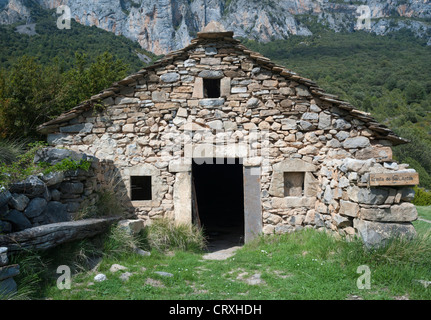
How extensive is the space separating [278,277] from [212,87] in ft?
16.0

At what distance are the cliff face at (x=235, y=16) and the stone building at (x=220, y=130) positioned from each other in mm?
39448

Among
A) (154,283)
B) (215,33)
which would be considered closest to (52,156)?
(154,283)

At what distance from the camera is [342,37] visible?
4306 centimetres

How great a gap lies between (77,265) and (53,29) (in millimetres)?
34427

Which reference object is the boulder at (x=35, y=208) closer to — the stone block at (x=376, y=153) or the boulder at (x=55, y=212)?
the boulder at (x=55, y=212)

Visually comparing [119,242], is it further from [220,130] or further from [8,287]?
[220,130]

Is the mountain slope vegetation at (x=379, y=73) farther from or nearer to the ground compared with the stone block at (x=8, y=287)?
farther from the ground

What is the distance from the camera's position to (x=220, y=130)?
24.1 feet

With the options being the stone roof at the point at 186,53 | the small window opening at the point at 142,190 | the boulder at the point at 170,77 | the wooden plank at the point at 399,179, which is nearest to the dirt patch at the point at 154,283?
the wooden plank at the point at 399,179

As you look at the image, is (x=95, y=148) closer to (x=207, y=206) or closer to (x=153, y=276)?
(x=153, y=276)

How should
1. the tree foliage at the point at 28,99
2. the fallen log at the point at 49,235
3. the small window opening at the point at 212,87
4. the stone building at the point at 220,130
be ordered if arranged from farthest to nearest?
the tree foliage at the point at 28,99
the small window opening at the point at 212,87
the stone building at the point at 220,130
the fallen log at the point at 49,235

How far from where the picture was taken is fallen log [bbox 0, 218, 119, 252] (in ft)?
13.2

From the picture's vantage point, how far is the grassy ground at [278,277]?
13.5 feet
